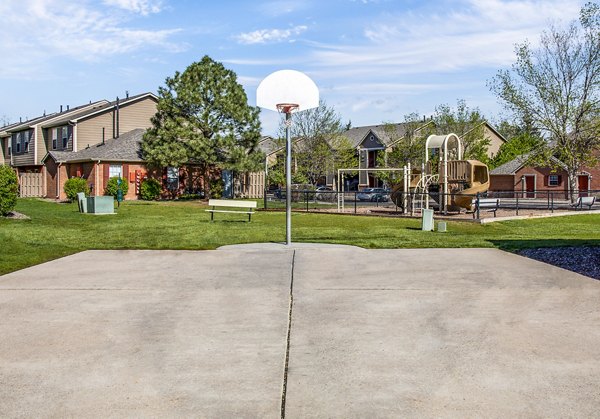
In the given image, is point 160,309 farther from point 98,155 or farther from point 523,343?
point 98,155

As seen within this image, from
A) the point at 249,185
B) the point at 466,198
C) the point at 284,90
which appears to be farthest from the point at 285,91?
the point at 249,185

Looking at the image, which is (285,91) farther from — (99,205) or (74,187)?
(74,187)

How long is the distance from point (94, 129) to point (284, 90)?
36.4 metres

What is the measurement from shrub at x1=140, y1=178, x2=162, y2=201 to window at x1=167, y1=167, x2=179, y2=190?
66.0 inches

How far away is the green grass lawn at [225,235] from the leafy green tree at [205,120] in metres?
21.9

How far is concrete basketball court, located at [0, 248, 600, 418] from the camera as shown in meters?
4.12

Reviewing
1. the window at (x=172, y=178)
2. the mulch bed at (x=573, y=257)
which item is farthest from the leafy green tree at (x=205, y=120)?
the mulch bed at (x=573, y=257)

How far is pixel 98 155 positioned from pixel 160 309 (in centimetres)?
3808

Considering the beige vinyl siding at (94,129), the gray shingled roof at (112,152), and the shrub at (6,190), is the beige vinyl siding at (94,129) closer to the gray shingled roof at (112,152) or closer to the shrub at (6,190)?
the gray shingled roof at (112,152)

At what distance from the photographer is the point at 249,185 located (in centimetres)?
4997

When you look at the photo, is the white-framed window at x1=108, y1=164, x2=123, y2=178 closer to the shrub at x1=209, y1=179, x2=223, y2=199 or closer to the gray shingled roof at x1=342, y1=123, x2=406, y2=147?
the shrub at x1=209, y1=179, x2=223, y2=199

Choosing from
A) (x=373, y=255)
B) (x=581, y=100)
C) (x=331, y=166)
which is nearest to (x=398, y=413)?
(x=373, y=255)

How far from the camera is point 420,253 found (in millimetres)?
11688

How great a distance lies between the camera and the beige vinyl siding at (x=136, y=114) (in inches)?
1919
